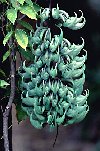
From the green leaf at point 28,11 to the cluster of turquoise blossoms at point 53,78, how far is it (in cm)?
8

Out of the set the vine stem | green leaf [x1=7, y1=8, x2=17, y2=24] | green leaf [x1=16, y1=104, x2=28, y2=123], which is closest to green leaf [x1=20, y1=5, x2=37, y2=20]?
green leaf [x1=7, y1=8, x2=17, y2=24]

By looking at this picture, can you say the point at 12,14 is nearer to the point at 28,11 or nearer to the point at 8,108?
the point at 28,11

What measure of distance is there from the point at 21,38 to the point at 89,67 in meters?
1.51

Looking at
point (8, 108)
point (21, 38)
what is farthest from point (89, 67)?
point (21, 38)

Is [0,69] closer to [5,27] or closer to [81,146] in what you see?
[5,27]

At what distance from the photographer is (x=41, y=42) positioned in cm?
290

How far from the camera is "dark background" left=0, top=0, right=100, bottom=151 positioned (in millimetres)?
Result: 3604

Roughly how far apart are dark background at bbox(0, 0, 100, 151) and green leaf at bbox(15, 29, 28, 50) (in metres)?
0.74

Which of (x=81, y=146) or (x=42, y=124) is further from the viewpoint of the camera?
(x=81, y=146)

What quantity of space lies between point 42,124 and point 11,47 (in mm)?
420

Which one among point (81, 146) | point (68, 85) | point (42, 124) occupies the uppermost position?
point (68, 85)

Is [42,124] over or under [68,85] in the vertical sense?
under

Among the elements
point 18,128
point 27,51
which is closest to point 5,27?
point 27,51

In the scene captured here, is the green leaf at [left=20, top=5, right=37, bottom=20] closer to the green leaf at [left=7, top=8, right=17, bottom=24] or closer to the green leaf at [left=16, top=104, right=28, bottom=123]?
the green leaf at [left=7, top=8, right=17, bottom=24]
